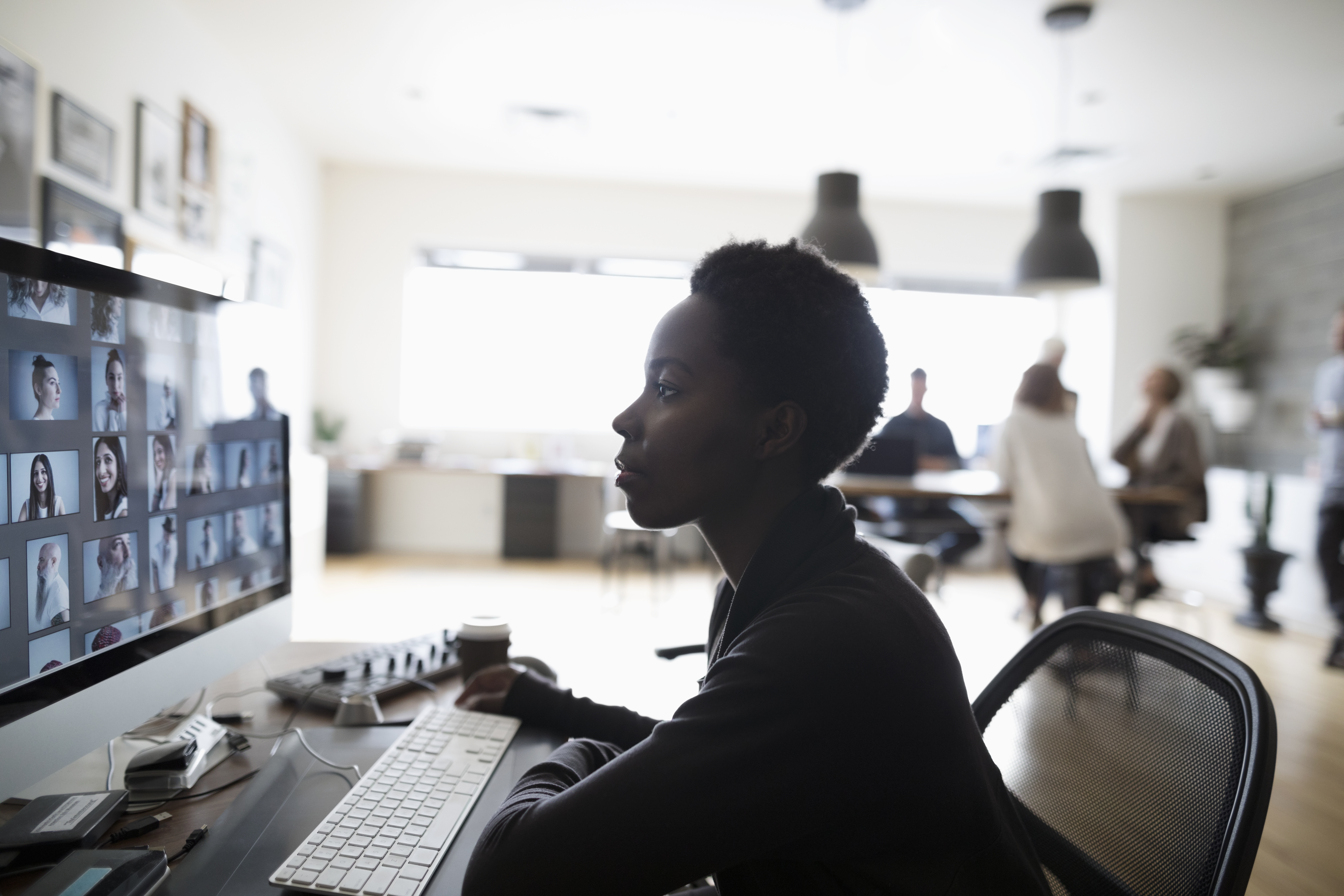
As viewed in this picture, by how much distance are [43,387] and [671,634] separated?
126 inches

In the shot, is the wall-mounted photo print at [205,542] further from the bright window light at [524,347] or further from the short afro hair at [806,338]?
the bright window light at [524,347]

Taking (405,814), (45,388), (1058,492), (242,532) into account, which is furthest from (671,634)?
(45,388)

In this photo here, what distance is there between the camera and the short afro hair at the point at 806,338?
760 millimetres

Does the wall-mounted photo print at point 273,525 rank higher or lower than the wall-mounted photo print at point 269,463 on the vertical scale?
lower

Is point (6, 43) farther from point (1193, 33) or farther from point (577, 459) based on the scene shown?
point (1193, 33)

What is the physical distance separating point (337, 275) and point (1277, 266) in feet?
23.7

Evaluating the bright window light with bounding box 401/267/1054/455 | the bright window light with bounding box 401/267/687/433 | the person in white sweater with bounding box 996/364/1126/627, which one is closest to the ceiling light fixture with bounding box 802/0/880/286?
the person in white sweater with bounding box 996/364/1126/627

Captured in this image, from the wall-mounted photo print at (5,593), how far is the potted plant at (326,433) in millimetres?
5670

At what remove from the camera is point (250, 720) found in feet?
3.34

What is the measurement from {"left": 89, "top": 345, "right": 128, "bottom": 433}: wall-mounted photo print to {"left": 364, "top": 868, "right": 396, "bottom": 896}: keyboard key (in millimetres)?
461

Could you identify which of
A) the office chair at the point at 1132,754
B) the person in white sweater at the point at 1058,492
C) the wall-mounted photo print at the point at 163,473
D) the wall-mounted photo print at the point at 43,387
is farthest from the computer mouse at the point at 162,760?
the person in white sweater at the point at 1058,492

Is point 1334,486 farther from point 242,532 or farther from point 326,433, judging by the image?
point 326,433

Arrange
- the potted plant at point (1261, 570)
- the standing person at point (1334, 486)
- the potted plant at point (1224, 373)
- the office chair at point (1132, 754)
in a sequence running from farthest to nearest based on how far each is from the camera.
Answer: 1. the potted plant at point (1224, 373)
2. the potted plant at point (1261, 570)
3. the standing person at point (1334, 486)
4. the office chair at point (1132, 754)

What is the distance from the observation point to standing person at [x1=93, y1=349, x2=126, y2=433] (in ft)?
2.33
